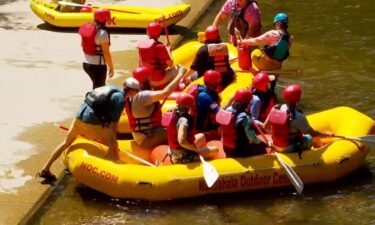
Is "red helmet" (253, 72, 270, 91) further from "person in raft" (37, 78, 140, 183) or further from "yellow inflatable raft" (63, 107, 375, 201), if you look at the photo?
"person in raft" (37, 78, 140, 183)

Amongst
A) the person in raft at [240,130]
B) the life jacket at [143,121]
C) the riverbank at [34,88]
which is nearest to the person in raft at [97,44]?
the riverbank at [34,88]

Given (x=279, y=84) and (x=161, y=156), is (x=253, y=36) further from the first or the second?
(x=161, y=156)

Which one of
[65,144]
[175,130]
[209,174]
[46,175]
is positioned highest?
[175,130]

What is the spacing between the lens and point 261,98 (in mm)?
9125

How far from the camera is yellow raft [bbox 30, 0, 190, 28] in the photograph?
14.5 m

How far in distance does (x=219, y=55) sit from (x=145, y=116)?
192 cm

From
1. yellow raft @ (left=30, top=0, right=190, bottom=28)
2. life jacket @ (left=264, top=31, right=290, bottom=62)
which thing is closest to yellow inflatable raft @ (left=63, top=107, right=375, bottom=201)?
life jacket @ (left=264, top=31, right=290, bottom=62)

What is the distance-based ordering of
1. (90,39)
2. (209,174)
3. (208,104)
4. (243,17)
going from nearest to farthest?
(209,174) < (208,104) < (90,39) < (243,17)

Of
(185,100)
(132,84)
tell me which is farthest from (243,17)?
(185,100)

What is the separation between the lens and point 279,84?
12039 mm

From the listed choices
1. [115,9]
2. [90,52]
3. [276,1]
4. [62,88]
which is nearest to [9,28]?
[115,9]

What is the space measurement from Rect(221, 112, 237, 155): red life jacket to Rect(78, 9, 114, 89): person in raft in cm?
256

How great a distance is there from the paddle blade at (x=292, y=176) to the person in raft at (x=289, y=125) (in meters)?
0.23

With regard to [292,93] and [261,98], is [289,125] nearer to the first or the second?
[292,93]
